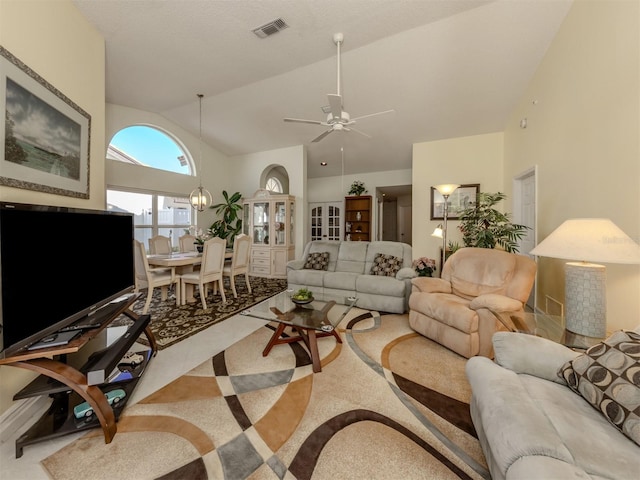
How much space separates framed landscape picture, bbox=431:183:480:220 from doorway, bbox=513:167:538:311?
747 millimetres

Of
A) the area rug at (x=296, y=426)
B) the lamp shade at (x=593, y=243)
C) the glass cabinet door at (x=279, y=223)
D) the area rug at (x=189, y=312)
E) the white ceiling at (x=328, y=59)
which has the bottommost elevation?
the area rug at (x=296, y=426)

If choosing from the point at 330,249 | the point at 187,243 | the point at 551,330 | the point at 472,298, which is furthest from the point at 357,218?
the point at 551,330

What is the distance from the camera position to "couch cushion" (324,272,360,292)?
3.58 m

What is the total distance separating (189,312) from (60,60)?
2.83 meters

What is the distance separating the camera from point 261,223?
5887mm

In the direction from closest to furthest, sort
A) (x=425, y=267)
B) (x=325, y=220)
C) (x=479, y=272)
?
(x=479, y=272)
(x=425, y=267)
(x=325, y=220)

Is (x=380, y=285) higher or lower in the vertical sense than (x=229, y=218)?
lower

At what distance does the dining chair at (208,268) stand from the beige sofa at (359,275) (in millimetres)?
1118

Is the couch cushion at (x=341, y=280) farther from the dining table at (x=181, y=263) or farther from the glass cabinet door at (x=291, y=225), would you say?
the glass cabinet door at (x=291, y=225)

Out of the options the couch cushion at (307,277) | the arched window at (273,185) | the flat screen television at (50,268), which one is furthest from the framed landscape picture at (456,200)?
the flat screen television at (50,268)

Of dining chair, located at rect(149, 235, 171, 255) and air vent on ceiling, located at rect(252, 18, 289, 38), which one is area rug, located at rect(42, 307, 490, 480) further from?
air vent on ceiling, located at rect(252, 18, 289, 38)

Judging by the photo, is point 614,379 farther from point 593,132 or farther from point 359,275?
point 359,275

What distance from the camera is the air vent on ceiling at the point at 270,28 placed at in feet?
8.60

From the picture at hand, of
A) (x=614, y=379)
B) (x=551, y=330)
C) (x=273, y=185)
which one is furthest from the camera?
(x=273, y=185)
